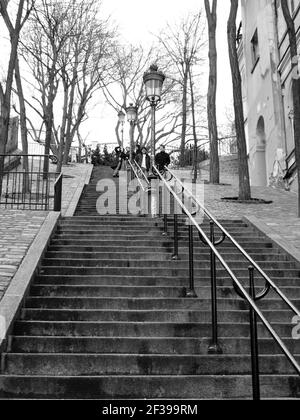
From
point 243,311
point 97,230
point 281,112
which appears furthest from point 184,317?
point 281,112

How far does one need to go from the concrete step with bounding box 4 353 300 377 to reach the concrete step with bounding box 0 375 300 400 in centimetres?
23

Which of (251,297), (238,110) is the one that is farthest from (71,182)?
(251,297)

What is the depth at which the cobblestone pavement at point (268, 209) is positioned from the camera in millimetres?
9078

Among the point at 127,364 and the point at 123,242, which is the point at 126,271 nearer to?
the point at 123,242

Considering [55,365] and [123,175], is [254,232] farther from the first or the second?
[123,175]

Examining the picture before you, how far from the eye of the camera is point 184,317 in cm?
522

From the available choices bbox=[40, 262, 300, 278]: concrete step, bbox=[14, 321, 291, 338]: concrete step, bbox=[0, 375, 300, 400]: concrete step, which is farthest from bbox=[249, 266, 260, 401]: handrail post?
bbox=[40, 262, 300, 278]: concrete step

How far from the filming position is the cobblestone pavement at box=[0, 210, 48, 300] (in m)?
5.97

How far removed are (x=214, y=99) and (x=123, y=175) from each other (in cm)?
525

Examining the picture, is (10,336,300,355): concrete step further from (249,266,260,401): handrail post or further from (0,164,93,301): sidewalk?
(249,266,260,401): handrail post

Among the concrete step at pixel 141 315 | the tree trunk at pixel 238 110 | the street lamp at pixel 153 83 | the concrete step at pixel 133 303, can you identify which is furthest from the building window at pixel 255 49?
the concrete step at pixel 141 315

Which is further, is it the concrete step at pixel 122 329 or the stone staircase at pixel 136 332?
the concrete step at pixel 122 329

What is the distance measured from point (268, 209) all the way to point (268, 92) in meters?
8.37

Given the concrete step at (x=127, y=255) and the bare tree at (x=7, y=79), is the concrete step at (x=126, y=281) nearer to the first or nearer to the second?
the concrete step at (x=127, y=255)
